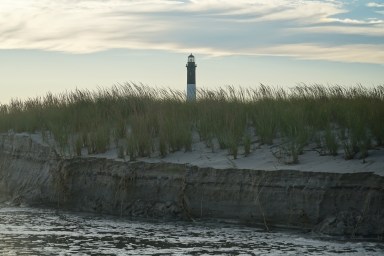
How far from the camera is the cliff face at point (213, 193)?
10.1 m

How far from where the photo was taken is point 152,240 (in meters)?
9.66

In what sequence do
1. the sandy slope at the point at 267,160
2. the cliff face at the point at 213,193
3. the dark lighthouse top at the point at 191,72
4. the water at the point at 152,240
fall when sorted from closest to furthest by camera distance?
the water at the point at 152,240 → the cliff face at the point at 213,193 → the sandy slope at the point at 267,160 → the dark lighthouse top at the point at 191,72

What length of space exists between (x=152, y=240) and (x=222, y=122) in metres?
4.48

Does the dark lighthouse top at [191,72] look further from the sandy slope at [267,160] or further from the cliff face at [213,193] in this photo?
the sandy slope at [267,160]

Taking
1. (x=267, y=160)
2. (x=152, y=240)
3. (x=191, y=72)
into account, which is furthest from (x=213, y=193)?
(x=191, y=72)

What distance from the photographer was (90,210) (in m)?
13.0

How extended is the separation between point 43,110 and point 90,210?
607 cm

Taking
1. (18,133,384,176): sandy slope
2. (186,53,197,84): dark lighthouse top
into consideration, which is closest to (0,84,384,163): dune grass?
(18,133,384,176): sandy slope

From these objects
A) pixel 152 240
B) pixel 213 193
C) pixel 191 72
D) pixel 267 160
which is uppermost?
pixel 191 72

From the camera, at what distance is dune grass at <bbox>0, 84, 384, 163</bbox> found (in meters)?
12.0

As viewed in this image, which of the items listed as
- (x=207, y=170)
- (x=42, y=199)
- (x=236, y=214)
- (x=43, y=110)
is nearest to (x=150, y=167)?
(x=207, y=170)

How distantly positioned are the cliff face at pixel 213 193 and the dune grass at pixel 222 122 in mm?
620

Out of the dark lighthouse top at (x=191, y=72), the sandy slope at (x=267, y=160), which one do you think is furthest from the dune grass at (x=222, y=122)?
the dark lighthouse top at (x=191, y=72)

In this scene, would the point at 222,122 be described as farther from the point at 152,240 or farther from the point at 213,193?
the point at 152,240
